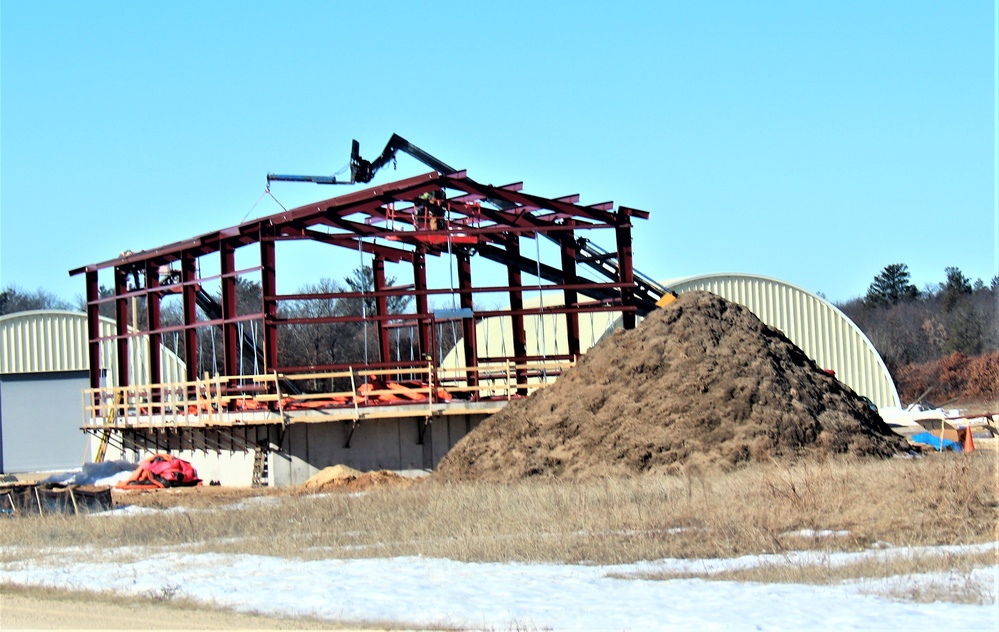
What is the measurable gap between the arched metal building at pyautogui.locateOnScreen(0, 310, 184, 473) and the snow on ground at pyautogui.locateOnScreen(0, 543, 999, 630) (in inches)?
1310

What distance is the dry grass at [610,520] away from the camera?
15242mm

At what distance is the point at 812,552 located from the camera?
47.1 feet

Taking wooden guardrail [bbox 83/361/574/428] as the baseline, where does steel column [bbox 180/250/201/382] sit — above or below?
above

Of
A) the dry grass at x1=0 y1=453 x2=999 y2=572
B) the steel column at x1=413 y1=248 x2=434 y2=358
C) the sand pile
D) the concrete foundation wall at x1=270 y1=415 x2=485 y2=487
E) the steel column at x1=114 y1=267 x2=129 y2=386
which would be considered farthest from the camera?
the steel column at x1=114 y1=267 x2=129 y2=386

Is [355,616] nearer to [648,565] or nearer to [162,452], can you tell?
[648,565]

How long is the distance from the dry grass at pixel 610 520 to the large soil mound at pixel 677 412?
1868 millimetres

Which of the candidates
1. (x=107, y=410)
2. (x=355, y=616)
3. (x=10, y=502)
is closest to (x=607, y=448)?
(x=10, y=502)

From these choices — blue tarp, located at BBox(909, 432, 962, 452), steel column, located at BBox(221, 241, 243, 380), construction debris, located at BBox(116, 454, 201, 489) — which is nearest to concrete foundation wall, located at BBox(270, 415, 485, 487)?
construction debris, located at BBox(116, 454, 201, 489)

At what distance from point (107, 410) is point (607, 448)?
67.2 feet

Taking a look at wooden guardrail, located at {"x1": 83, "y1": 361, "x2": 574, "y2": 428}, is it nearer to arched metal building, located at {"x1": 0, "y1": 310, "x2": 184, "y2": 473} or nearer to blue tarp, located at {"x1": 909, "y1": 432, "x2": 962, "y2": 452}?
blue tarp, located at {"x1": 909, "y1": 432, "x2": 962, "y2": 452}

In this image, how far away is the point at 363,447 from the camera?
30.0m

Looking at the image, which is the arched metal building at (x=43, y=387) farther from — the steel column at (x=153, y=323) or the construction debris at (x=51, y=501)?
the construction debris at (x=51, y=501)

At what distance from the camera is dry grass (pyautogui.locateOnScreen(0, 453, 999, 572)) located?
15.2 meters

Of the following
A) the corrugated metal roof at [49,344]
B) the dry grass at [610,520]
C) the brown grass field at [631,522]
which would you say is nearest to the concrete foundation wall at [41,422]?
the corrugated metal roof at [49,344]
